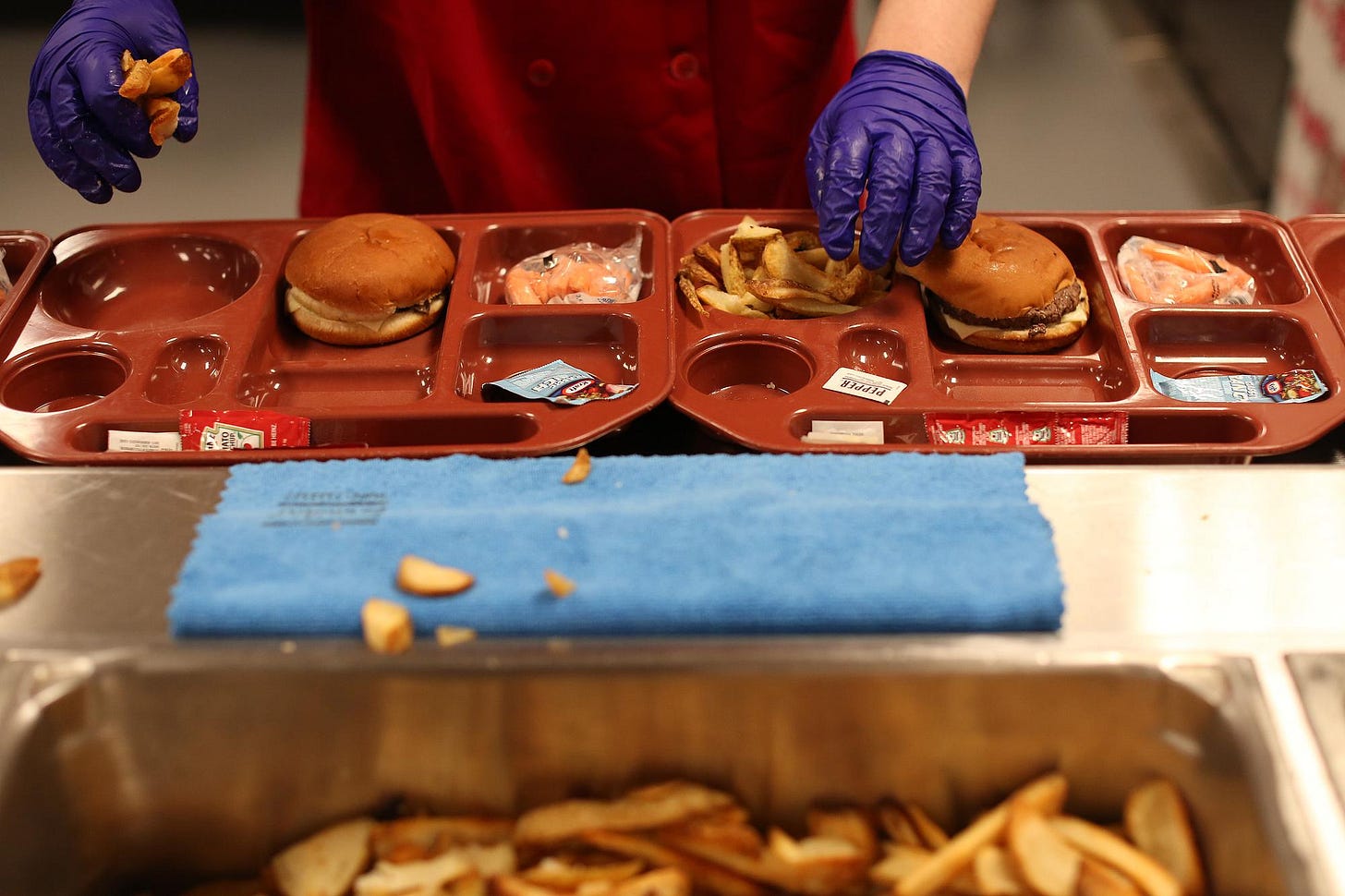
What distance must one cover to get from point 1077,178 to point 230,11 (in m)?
4.27

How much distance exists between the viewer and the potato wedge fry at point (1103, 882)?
39.4 inches

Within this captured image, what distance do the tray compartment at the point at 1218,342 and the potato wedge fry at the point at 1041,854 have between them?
0.99 metres

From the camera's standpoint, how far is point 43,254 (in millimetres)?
1902

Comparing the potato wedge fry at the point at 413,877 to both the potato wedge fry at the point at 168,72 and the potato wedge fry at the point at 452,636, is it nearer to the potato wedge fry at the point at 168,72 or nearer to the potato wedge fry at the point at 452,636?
the potato wedge fry at the point at 452,636

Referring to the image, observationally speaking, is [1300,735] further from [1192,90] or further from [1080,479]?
[1192,90]

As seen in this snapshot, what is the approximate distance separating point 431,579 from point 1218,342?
1460 mm

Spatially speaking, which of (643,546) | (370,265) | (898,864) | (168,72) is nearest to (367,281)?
(370,265)

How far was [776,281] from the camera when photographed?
6.07 feet

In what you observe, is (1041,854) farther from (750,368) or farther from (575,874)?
(750,368)

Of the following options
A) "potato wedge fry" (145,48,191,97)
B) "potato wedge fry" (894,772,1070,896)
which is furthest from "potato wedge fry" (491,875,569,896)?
"potato wedge fry" (145,48,191,97)

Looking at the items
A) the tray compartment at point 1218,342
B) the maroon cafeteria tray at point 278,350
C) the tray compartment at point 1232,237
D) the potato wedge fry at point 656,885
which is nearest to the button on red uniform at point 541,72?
the maroon cafeteria tray at point 278,350

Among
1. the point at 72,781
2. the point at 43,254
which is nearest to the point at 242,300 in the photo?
the point at 43,254

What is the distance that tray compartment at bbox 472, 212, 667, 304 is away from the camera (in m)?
2.00

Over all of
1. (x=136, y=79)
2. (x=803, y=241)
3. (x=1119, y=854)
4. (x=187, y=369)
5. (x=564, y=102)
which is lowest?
(x=1119, y=854)
